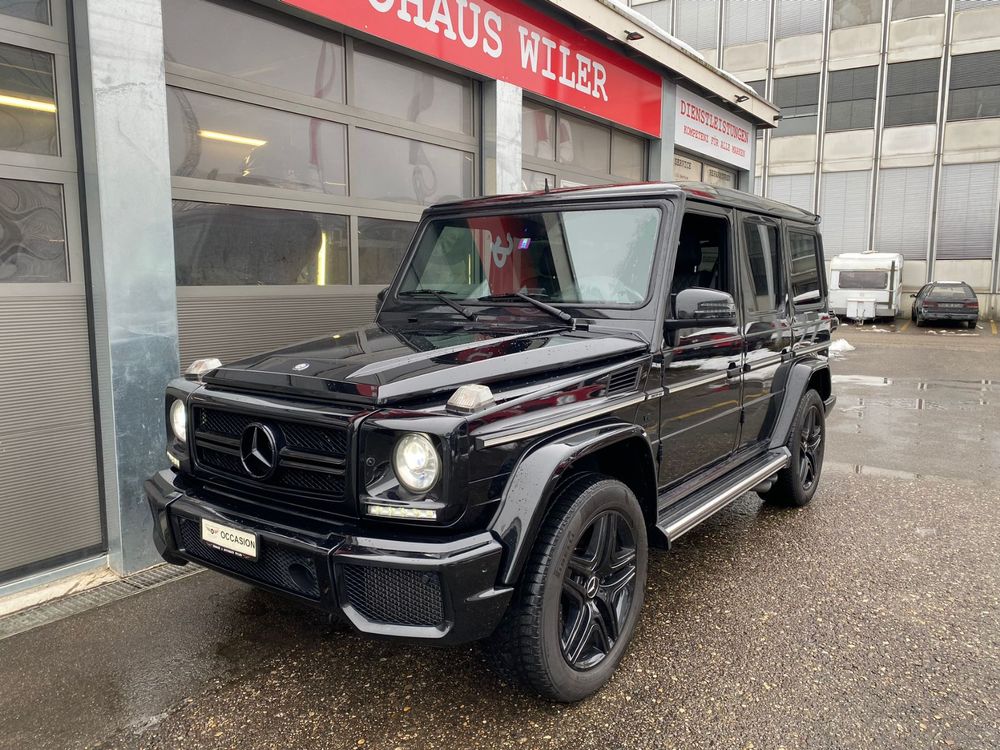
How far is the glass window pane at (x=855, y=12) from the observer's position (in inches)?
1063

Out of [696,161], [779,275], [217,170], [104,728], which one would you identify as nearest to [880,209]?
[696,161]

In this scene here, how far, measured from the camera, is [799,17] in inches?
1112

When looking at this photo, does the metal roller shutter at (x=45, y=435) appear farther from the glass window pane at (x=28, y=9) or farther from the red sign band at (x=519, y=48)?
the red sign band at (x=519, y=48)

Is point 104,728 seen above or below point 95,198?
below

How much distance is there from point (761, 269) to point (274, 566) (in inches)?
129

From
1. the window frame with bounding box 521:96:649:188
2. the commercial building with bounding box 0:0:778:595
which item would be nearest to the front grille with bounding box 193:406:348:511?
the commercial building with bounding box 0:0:778:595

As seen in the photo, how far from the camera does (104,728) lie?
8.56ft

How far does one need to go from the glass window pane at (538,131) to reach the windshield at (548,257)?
163 inches

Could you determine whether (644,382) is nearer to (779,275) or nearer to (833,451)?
(779,275)

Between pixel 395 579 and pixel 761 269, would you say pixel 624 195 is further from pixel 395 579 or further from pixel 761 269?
pixel 395 579

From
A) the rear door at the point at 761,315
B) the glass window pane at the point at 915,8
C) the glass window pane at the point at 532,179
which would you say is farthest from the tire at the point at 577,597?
the glass window pane at the point at 915,8

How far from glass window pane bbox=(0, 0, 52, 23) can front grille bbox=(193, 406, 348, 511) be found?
8.04ft

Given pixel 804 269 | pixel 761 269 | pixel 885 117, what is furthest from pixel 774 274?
pixel 885 117

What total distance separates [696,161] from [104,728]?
446 inches
